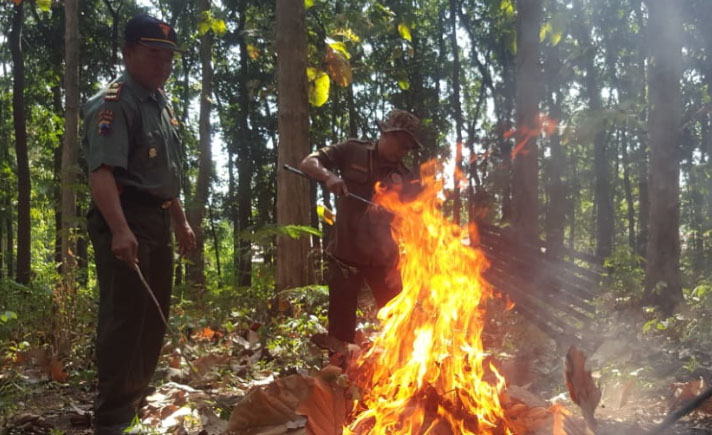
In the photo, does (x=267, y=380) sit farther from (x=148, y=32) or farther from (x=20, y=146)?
(x=20, y=146)

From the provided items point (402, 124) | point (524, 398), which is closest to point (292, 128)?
point (402, 124)

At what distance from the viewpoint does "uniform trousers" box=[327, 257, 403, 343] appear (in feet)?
15.2

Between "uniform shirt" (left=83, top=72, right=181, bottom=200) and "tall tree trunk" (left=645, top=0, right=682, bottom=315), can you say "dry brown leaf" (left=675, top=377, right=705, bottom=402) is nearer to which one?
"uniform shirt" (left=83, top=72, right=181, bottom=200)

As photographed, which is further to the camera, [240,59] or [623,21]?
[240,59]

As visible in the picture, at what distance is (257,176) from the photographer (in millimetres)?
23781

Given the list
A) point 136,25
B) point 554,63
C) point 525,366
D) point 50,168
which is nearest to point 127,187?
point 136,25

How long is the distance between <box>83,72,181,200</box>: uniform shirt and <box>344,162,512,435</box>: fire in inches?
69.1

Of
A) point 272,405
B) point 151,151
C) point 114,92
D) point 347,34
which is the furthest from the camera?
point 347,34

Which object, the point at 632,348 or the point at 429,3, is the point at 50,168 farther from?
the point at 632,348

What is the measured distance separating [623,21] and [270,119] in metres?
14.6

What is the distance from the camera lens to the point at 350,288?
4.66 meters

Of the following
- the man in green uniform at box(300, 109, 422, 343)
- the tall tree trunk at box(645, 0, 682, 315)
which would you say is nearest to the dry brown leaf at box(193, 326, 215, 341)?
the man in green uniform at box(300, 109, 422, 343)

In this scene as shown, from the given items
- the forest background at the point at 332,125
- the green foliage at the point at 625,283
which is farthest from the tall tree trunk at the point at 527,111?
the green foliage at the point at 625,283

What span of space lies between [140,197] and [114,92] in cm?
65
